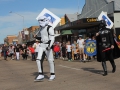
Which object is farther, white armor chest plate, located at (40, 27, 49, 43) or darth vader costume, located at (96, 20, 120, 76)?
darth vader costume, located at (96, 20, 120, 76)

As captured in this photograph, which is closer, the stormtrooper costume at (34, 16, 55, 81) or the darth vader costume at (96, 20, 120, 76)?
the stormtrooper costume at (34, 16, 55, 81)

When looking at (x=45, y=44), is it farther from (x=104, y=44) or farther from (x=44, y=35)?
(x=104, y=44)

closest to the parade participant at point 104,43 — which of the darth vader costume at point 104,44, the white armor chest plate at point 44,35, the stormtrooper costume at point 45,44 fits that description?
the darth vader costume at point 104,44

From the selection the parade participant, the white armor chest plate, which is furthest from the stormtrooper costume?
the parade participant

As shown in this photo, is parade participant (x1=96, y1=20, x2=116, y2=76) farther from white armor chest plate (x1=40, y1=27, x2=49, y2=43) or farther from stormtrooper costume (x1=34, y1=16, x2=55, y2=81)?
white armor chest plate (x1=40, y1=27, x2=49, y2=43)

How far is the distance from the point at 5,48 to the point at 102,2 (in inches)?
478

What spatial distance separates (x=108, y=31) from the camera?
8945 millimetres

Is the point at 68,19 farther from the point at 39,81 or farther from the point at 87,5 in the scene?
the point at 39,81

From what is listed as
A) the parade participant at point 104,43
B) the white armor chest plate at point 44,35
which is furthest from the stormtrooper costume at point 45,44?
the parade participant at point 104,43

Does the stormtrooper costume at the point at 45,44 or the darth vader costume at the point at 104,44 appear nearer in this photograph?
the stormtrooper costume at the point at 45,44

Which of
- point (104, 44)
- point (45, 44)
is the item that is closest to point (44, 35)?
point (45, 44)

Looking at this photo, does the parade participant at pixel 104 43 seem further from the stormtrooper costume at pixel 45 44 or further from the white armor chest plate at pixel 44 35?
the white armor chest plate at pixel 44 35

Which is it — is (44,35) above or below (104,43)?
above

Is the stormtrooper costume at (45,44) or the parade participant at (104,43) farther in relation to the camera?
the parade participant at (104,43)
